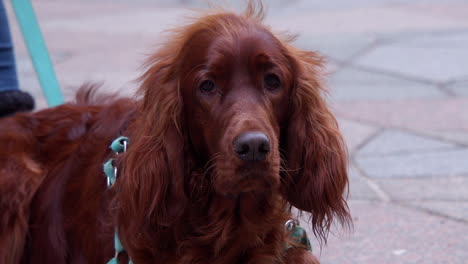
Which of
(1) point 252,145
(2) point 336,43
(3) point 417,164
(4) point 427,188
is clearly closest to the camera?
(1) point 252,145

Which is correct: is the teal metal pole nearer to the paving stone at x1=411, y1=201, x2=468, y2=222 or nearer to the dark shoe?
the dark shoe

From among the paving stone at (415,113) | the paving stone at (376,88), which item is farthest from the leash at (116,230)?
the paving stone at (376,88)

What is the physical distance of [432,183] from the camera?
469cm

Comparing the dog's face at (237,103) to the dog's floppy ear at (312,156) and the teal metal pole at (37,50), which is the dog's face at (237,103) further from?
the teal metal pole at (37,50)

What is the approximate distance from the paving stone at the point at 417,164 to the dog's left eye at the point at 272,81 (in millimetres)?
2282

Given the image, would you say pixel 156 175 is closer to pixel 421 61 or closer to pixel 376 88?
pixel 376 88

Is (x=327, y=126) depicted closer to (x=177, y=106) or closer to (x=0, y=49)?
(x=177, y=106)

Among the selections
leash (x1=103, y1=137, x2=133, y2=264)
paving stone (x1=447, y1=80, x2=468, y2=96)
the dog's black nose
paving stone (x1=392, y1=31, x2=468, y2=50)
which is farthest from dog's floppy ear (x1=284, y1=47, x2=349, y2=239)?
paving stone (x1=392, y1=31, x2=468, y2=50)

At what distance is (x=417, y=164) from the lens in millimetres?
5020

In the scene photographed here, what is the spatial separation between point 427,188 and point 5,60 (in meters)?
2.37

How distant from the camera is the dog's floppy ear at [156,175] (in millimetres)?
2754

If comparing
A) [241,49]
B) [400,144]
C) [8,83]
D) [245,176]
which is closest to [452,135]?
[400,144]

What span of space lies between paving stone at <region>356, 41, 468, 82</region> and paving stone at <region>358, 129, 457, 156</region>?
1.64 m

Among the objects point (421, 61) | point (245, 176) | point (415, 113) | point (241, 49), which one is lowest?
point (421, 61)
